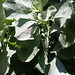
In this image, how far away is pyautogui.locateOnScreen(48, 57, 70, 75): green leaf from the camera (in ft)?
2.28

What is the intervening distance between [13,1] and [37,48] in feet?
0.85

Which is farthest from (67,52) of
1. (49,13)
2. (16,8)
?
(16,8)

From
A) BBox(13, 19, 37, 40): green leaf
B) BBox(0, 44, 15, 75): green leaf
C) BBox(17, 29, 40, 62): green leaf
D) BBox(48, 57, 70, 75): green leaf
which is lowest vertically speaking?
BBox(48, 57, 70, 75): green leaf

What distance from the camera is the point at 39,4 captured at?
2.68ft

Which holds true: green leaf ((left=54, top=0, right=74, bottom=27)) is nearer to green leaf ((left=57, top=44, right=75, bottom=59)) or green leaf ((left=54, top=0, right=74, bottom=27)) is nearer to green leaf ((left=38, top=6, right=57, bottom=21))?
green leaf ((left=38, top=6, right=57, bottom=21))

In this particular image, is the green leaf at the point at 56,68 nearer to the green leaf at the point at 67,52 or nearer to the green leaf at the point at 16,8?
the green leaf at the point at 67,52

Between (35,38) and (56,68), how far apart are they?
16cm

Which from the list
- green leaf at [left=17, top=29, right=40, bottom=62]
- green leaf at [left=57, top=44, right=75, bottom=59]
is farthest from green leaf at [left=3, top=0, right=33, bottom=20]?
green leaf at [left=57, top=44, right=75, bottom=59]

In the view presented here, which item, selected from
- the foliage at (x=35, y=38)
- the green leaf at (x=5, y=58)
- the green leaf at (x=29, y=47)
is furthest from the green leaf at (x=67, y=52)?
the green leaf at (x=5, y=58)

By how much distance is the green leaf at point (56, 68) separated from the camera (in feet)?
2.28

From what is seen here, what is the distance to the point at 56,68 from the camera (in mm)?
712

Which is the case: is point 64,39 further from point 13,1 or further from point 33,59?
point 13,1

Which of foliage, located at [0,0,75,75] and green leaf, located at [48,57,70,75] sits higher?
foliage, located at [0,0,75,75]

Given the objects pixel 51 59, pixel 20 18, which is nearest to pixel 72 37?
pixel 51 59
